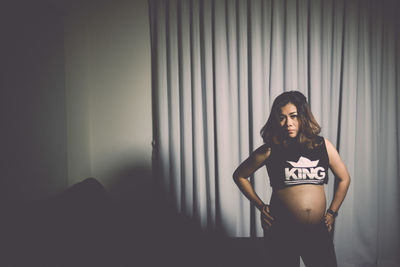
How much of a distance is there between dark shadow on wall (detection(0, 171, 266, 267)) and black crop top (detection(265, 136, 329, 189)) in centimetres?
54

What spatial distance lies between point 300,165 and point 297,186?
4.2 inches

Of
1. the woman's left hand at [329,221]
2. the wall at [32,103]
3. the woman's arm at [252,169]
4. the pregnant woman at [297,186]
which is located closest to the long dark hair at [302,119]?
the pregnant woman at [297,186]

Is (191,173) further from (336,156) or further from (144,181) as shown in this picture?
(336,156)

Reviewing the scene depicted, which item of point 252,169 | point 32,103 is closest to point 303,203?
point 252,169

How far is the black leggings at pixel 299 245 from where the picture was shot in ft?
3.69

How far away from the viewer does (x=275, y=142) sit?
1.23 metres

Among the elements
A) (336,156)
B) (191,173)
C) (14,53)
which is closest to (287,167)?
(336,156)

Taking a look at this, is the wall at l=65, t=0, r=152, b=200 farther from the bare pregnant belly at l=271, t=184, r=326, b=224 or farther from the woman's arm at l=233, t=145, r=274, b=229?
the bare pregnant belly at l=271, t=184, r=326, b=224

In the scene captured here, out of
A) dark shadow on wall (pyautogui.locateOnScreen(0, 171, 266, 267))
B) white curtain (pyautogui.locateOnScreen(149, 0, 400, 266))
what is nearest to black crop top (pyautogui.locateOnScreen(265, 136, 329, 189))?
dark shadow on wall (pyautogui.locateOnScreen(0, 171, 266, 267))

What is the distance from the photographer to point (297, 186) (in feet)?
3.77

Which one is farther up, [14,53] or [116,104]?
[14,53]

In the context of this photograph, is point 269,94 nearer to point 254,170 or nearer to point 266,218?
point 254,170

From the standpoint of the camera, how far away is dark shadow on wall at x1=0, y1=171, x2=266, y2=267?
907 millimetres

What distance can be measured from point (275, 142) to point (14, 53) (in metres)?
1.38
